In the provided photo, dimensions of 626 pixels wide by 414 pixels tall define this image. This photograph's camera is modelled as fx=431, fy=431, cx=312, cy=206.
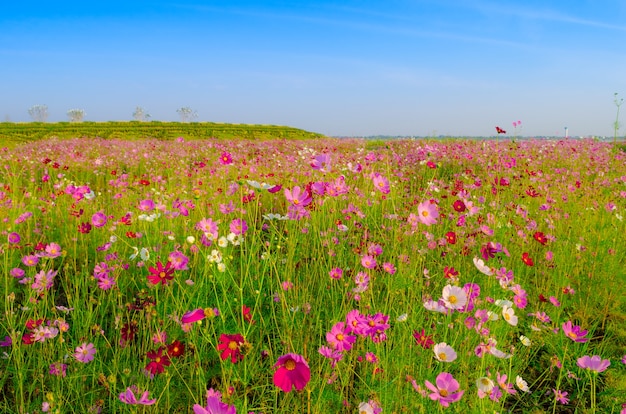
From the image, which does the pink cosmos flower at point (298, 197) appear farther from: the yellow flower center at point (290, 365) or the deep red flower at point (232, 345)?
the yellow flower center at point (290, 365)

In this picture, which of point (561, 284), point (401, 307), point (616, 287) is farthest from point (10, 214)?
point (616, 287)

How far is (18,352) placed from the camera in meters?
1.76

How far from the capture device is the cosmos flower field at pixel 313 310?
1534 mm

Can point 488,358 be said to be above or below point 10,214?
below

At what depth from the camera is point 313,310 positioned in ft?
7.48

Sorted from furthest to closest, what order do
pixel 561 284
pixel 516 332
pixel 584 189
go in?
1. pixel 584 189
2. pixel 561 284
3. pixel 516 332

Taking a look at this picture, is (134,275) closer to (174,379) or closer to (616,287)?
(174,379)

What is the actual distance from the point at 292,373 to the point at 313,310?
1.31 meters

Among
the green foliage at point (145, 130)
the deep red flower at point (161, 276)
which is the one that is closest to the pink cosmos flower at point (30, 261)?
the deep red flower at point (161, 276)

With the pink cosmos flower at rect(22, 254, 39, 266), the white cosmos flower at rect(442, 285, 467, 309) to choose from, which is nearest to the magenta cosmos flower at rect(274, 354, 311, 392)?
the white cosmos flower at rect(442, 285, 467, 309)

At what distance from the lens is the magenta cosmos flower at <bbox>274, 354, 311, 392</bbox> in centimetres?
97

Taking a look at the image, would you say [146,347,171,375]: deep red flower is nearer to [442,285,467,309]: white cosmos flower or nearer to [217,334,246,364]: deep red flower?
[217,334,246,364]: deep red flower

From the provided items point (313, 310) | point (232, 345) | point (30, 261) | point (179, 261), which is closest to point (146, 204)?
point (30, 261)

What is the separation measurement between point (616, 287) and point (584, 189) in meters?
2.63
